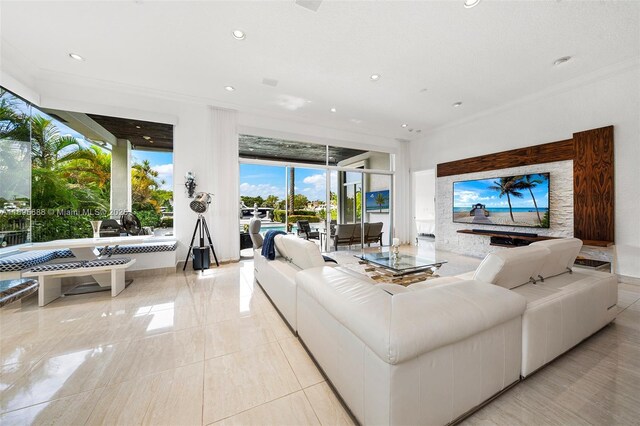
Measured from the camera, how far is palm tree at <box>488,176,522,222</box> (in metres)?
4.84

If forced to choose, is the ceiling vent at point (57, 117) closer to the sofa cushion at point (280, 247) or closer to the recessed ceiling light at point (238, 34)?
the recessed ceiling light at point (238, 34)

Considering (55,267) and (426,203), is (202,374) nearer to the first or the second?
(55,267)

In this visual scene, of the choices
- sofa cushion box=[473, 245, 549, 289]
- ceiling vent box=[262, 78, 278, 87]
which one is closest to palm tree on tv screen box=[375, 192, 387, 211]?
ceiling vent box=[262, 78, 278, 87]

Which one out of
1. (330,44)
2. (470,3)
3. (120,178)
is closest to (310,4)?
(330,44)

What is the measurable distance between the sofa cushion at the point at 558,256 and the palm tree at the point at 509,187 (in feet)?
10.1

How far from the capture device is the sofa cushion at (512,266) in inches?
64.7

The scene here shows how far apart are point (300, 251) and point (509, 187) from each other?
4936mm

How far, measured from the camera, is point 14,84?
3.40 m

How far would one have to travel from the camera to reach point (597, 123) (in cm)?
387

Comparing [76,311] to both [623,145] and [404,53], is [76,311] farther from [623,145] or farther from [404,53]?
[623,145]

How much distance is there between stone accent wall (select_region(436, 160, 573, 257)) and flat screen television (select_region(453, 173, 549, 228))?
11cm

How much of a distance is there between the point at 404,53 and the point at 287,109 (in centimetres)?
268

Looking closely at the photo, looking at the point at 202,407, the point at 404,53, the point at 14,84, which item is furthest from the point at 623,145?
the point at 14,84

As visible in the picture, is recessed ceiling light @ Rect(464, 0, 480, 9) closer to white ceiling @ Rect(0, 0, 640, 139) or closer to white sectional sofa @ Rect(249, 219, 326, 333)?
white ceiling @ Rect(0, 0, 640, 139)
